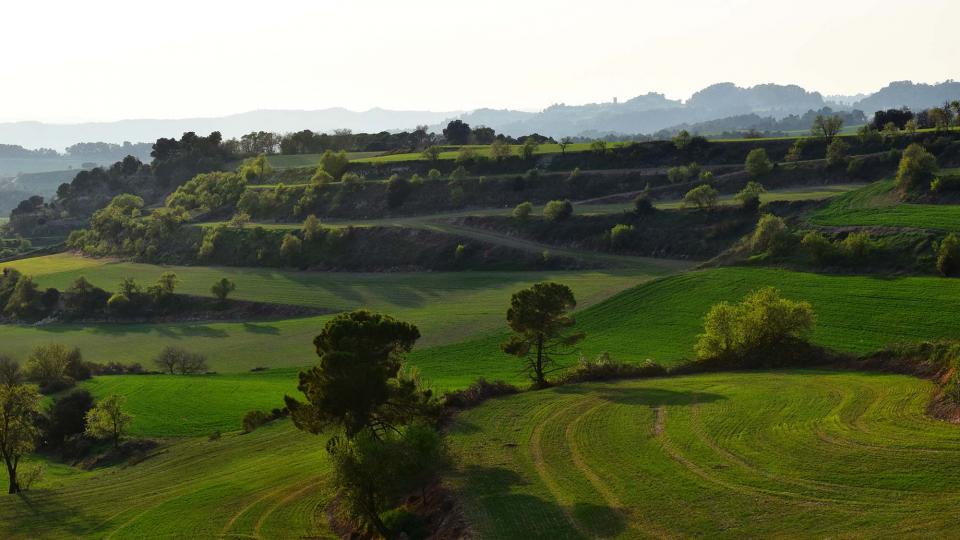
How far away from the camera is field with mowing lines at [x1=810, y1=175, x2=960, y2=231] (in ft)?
277

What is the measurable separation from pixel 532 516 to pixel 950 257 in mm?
59354

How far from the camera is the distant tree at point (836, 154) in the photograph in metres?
134

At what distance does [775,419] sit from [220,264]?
127m

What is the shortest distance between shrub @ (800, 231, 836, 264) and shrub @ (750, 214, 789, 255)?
388 cm

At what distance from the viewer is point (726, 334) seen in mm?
60938

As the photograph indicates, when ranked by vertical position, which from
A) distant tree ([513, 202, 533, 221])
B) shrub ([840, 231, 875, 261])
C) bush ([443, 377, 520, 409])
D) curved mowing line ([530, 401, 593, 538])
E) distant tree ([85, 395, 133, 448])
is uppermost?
distant tree ([513, 202, 533, 221])

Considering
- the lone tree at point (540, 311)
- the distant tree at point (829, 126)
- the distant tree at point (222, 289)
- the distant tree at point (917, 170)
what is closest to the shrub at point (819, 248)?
the distant tree at point (917, 170)

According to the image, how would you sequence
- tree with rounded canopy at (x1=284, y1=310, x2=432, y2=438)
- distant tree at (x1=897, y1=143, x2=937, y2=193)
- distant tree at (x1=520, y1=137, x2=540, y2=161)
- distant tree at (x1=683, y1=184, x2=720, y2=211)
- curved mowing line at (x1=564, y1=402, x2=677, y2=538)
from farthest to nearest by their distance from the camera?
distant tree at (x1=520, y1=137, x2=540, y2=161), distant tree at (x1=683, y1=184, x2=720, y2=211), distant tree at (x1=897, y1=143, x2=937, y2=193), tree with rounded canopy at (x1=284, y1=310, x2=432, y2=438), curved mowing line at (x1=564, y1=402, x2=677, y2=538)

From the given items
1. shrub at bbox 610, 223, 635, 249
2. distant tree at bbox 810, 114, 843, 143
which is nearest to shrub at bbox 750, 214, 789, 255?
shrub at bbox 610, 223, 635, 249

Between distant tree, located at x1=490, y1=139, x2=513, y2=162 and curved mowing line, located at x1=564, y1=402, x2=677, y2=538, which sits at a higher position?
distant tree, located at x1=490, y1=139, x2=513, y2=162

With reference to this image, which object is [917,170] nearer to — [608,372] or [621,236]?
[621,236]

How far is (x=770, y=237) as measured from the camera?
9100cm

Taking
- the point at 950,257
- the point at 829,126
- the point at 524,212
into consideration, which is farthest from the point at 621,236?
the point at 829,126

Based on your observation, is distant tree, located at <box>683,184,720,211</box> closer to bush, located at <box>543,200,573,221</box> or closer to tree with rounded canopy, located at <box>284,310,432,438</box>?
bush, located at <box>543,200,573,221</box>
